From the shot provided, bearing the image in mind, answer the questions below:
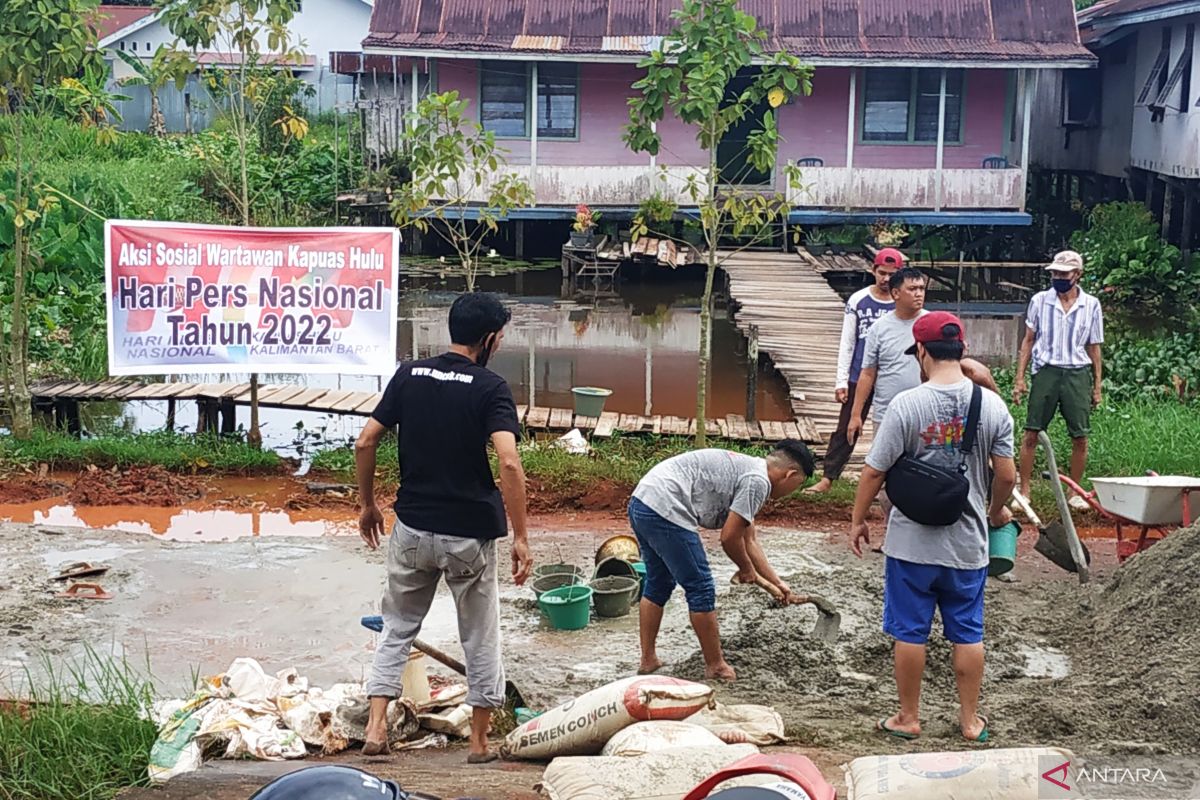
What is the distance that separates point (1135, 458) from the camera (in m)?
9.89

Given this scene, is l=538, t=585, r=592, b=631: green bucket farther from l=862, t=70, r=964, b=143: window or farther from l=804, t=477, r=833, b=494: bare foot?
l=862, t=70, r=964, b=143: window

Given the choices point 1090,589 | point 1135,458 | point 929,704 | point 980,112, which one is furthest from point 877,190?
point 929,704

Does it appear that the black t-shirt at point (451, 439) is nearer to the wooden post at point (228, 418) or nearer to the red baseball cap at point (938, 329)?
the red baseball cap at point (938, 329)

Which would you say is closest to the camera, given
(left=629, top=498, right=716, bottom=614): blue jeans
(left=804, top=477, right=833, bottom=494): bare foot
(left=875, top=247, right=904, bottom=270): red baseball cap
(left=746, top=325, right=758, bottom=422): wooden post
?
(left=629, top=498, right=716, bottom=614): blue jeans

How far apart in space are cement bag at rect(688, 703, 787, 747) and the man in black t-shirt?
0.83 metres

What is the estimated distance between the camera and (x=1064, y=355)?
8.81 metres

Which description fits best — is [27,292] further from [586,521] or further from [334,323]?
[586,521]

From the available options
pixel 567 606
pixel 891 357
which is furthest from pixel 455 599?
pixel 891 357

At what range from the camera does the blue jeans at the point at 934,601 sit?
5.24 meters

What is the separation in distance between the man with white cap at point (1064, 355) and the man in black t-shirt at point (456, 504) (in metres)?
4.95

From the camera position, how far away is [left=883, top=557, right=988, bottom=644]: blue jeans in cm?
524

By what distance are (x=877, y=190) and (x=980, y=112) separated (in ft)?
12.2

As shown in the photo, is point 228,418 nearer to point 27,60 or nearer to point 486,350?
point 27,60

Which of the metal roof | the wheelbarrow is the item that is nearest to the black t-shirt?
the wheelbarrow
